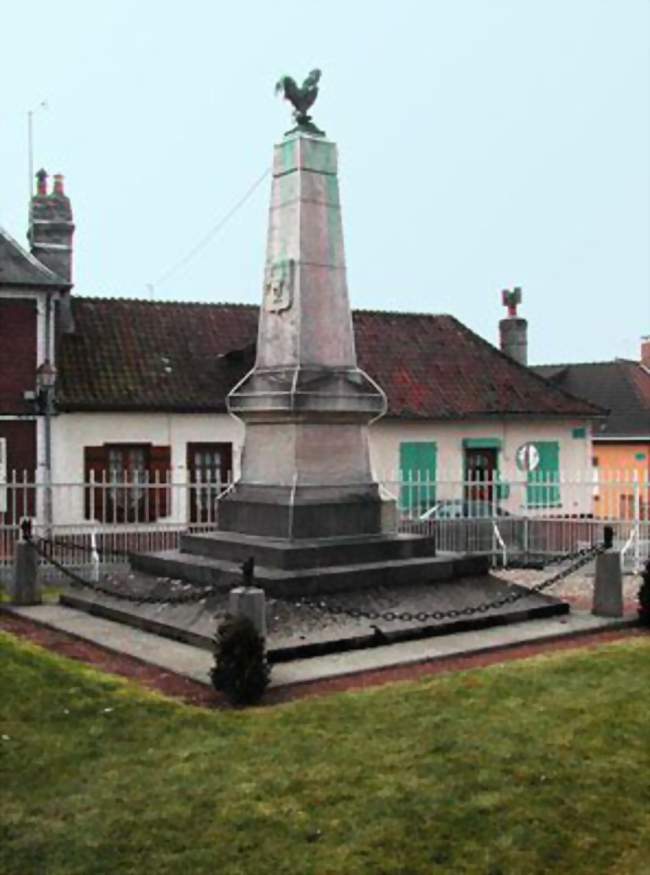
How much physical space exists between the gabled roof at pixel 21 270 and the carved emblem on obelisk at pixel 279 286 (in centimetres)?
916

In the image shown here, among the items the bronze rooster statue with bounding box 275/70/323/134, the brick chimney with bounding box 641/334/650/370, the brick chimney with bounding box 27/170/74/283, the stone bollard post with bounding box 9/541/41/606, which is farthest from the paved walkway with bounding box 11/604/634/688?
the brick chimney with bounding box 641/334/650/370

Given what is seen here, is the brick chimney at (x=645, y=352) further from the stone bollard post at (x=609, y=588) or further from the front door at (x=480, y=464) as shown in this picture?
the stone bollard post at (x=609, y=588)

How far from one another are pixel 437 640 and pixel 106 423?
12.9 m

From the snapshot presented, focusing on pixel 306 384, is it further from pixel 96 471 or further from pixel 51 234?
pixel 51 234

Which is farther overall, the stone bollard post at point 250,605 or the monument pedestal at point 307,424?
the monument pedestal at point 307,424

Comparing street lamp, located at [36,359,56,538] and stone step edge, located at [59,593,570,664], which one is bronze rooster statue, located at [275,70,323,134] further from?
street lamp, located at [36,359,56,538]

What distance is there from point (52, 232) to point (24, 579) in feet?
37.5

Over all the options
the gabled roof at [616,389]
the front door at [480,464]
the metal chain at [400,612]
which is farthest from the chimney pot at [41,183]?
the gabled roof at [616,389]

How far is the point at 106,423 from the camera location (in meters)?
21.1

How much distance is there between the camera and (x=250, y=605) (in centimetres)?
845

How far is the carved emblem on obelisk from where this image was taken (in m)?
11.4

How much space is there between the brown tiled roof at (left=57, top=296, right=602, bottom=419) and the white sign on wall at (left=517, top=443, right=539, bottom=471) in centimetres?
91

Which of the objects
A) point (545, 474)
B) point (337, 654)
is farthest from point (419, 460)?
point (337, 654)

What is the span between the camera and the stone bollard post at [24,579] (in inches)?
467
